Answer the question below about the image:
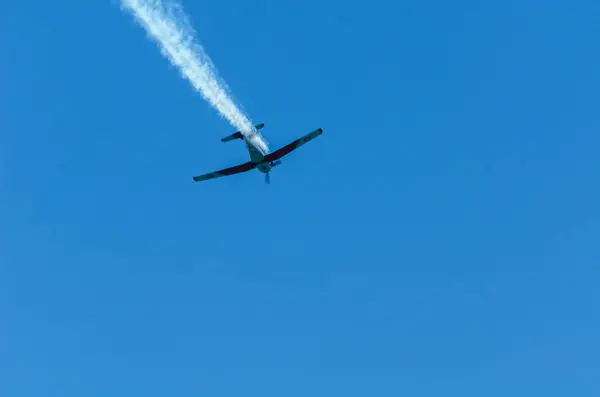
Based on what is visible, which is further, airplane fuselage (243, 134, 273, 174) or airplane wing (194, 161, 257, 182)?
airplane wing (194, 161, 257, 182)

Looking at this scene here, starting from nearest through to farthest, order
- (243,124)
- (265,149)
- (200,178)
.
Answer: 1. (243,124)
2. (265,149)
3. (200,178)

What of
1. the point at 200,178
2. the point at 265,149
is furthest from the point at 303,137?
the point at 200,178

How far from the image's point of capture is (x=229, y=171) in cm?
5047

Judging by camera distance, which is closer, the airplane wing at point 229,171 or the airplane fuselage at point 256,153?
the airplane fuselage at point 256,153

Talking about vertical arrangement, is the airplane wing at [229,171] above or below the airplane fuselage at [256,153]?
above

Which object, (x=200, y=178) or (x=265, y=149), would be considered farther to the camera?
(x=200, y=178)

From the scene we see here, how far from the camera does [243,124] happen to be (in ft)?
146

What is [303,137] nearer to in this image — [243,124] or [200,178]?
[243,124]

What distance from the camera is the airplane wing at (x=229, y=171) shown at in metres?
49.0

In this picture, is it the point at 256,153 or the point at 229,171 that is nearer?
the point at 256,153

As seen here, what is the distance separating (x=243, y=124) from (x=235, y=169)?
20.2 ft

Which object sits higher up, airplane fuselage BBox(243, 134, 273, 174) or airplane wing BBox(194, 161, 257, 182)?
airplane wing BBox(194, 161, 257, 182)

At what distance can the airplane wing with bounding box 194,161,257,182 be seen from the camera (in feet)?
161

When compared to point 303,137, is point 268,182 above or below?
below
